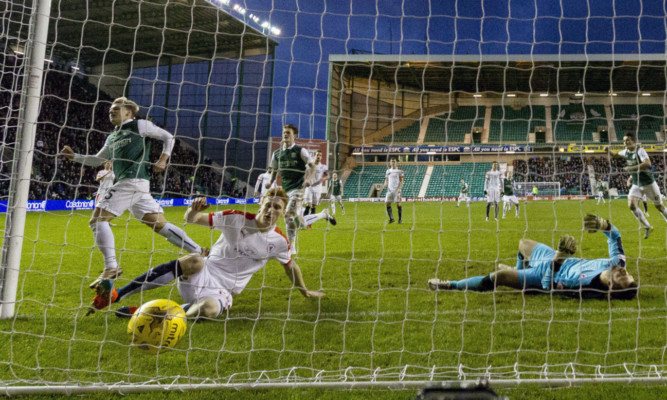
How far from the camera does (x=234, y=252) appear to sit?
4.05 meters

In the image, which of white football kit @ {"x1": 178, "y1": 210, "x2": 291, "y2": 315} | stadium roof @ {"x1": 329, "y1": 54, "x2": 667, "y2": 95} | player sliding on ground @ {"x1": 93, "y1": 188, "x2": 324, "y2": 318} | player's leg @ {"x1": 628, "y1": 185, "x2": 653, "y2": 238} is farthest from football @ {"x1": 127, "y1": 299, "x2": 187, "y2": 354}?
stadium roof @ {"x1": 329, "y1": 54, "x2": 667, "y2": 95}

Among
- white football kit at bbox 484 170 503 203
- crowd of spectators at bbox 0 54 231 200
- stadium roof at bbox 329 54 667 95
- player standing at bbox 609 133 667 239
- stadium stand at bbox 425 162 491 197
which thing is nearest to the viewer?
player standing at bbox 609 133 667 239

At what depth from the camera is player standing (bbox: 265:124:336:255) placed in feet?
20.1

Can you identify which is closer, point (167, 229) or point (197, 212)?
point (197, 212)

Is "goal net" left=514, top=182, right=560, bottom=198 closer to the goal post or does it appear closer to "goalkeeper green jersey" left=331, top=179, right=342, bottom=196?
"goalkeeper green jersey" left=331, top=179, right=342, bottom=196

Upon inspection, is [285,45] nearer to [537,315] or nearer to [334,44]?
[334,44]

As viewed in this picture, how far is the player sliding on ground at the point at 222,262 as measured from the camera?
3.77 m

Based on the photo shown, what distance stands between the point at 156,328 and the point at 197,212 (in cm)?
106

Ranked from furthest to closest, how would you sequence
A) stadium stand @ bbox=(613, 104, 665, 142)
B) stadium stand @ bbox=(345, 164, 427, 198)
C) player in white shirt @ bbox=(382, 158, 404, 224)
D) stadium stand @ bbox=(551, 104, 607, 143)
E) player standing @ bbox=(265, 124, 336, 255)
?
1. stadium stand @ bbox=(551, 104, 607, 143)
2. stadium stand @ bbox=(613, 104, 665, 142)
3. stadium stand @ bbox=(345, 164, 427, 198)
4. player in white shirt @ bbox=(382, 158, 404, 224)
5. player standing @ bbox=(265, 124, 336, 255)

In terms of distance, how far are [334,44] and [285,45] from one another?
0.52 metres

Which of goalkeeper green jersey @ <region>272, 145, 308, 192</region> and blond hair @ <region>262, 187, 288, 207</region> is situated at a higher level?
goalkeeper green jersey @ <region>272, 145, 308, 192</region>

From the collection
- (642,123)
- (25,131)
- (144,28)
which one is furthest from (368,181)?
(25,131)

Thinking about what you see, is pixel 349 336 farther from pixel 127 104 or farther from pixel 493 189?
pixel 493 189

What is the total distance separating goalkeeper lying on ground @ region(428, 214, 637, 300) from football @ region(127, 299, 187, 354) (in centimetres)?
277
